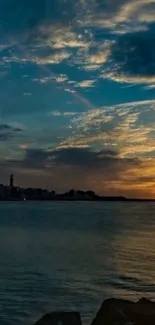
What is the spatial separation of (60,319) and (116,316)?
1.75 metres

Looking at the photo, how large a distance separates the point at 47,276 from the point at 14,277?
6.70 feet

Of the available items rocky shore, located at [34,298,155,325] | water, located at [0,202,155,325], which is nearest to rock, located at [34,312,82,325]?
rocky shore, located at [34,298,155,325]

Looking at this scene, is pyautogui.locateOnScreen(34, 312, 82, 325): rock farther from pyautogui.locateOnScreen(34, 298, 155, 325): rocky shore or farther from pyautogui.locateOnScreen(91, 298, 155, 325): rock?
pyautogui.locateOnScreen(91, 298, 155, 325): rock

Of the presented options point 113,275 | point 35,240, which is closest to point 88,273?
point 113,275

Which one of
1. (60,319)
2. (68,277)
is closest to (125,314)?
(60,319)

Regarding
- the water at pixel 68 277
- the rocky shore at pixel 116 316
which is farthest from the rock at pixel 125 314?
the water at pixel 68 277

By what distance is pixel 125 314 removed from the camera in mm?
14242

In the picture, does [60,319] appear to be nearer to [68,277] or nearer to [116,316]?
[116,316]

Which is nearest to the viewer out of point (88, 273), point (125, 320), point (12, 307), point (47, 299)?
point (125, 320)

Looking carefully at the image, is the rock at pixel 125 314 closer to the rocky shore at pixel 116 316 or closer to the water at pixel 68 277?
the rocky shore at pixel 116 316

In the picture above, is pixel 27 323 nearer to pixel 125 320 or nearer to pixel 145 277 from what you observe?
pixel 125 320

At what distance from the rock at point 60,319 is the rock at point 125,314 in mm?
705

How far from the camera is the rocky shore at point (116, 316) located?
45.2 ft

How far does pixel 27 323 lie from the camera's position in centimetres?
1788
